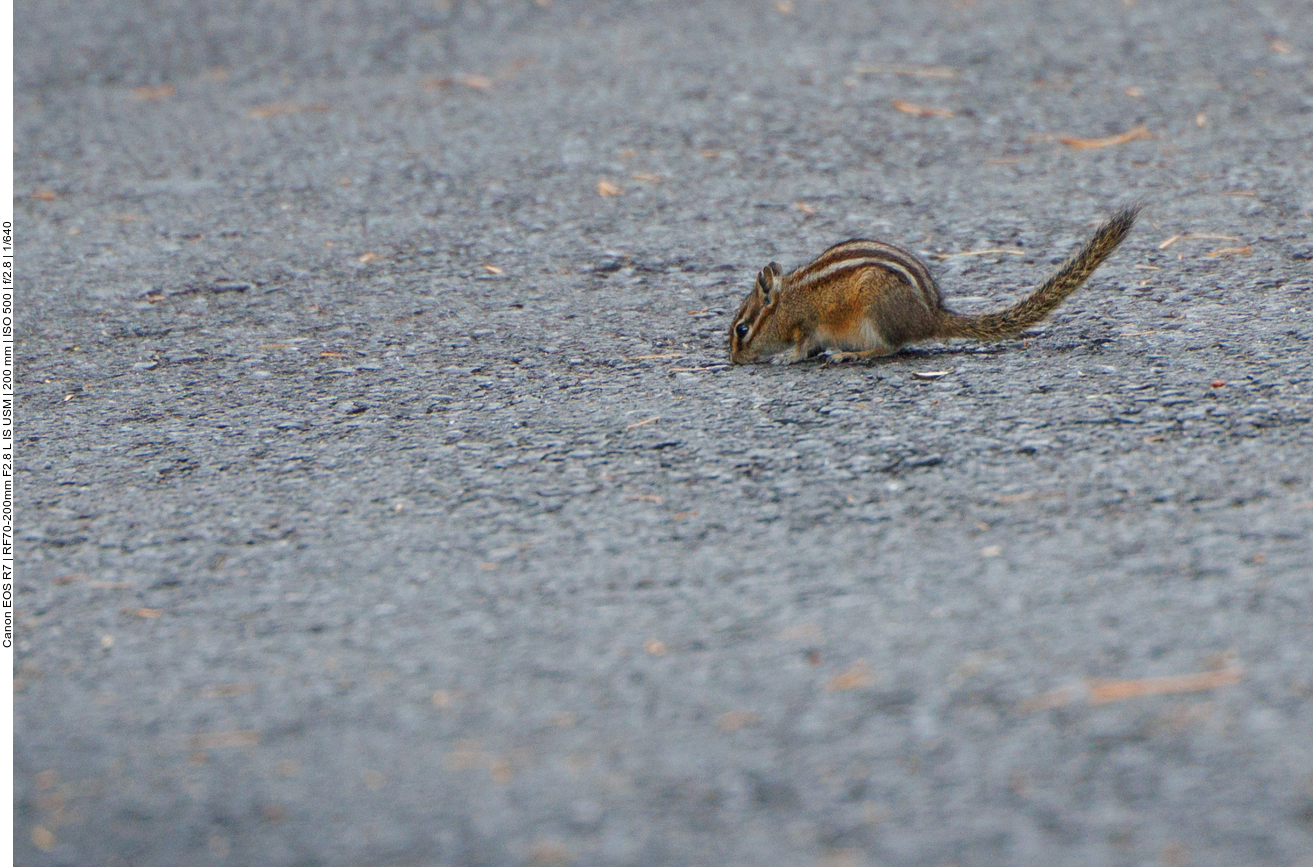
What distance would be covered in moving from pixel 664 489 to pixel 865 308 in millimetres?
1272

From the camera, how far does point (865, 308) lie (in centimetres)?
446

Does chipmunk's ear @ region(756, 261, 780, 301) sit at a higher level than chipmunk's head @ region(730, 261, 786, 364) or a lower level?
higher

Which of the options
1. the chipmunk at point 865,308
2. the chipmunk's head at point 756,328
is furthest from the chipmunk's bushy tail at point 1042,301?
the chipmunk's head at point 756,328

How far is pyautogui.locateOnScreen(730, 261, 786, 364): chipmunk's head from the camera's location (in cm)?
457

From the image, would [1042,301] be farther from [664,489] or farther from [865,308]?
[664,489]

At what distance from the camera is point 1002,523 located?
318 cm

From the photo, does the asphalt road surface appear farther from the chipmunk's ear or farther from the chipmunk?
the chipmunk's ear

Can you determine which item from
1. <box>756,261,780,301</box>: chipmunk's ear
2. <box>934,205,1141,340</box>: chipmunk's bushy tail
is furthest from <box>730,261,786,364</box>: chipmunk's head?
<box>934,205,1141,340</box>: chipmunk's bushy tail

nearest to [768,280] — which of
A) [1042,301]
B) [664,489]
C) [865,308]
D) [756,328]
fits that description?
[756,328]

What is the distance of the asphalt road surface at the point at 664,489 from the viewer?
7.62ft

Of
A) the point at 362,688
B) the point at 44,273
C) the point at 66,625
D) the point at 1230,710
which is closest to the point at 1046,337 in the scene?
the point at 1230,710

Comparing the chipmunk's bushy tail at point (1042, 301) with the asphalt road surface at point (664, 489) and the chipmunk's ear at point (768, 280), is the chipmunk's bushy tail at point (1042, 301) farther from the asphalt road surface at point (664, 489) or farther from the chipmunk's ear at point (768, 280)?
the chipmunk's ear at point (768, 280)

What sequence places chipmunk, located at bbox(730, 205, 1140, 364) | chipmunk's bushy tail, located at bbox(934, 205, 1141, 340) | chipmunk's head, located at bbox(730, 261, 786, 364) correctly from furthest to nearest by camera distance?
chipmunk's head, located at bbox(730, 261, 786, 364), chipmunk, located at bbox(730, 205, 1140, 364), chipmunk's bushy tail, located at bbox(934, 205, 1141, 340)

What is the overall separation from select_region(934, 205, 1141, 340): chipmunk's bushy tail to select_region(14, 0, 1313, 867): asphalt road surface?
83 mm
